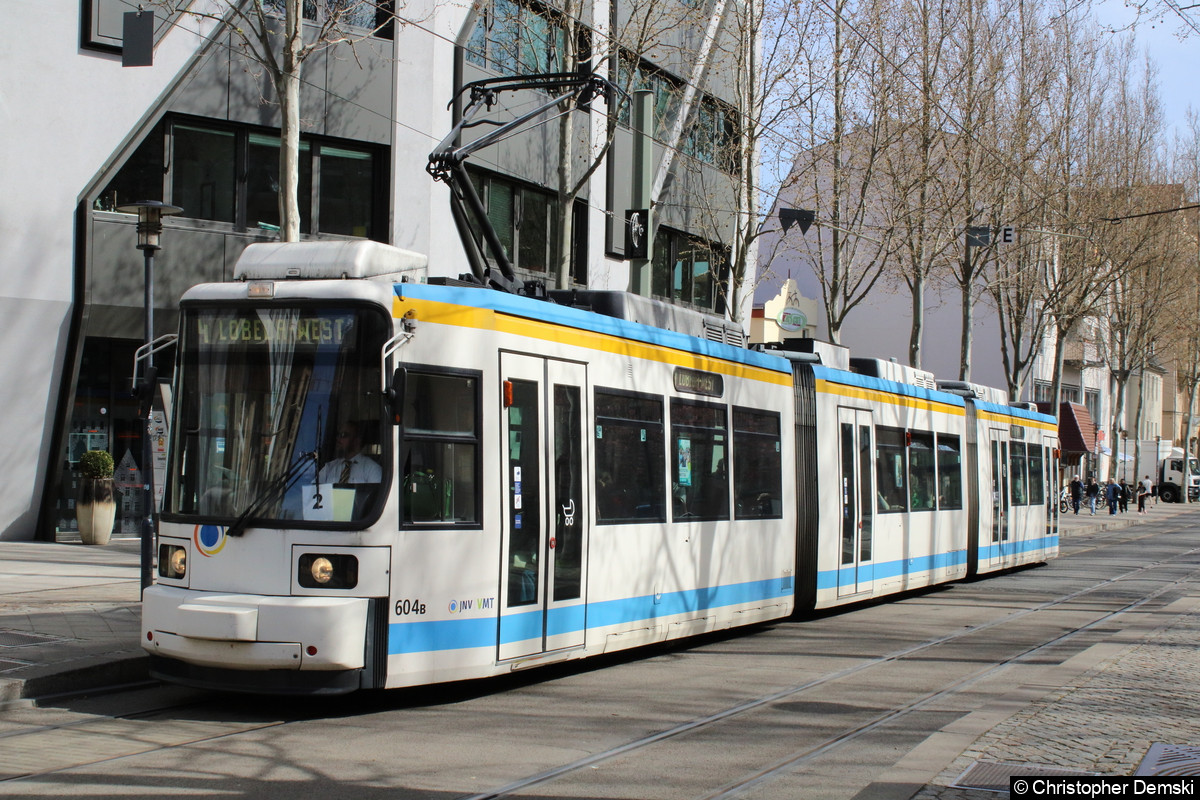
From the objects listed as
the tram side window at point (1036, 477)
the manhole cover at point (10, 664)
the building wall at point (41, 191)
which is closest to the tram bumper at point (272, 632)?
the manhole cover at point (10, 664)

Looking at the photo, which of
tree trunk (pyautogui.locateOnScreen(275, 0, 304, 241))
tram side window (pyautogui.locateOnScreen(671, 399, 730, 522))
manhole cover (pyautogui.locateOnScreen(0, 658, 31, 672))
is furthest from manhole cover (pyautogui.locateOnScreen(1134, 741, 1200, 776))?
tree trunk (pyautogui.locateOnScreen(275, 0, 304, 241))

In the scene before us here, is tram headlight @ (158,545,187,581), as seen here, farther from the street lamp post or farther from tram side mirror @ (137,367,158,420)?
tram side mirror @ (137,367,158,420)

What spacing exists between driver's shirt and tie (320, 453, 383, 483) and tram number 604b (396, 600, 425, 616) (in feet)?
2.72

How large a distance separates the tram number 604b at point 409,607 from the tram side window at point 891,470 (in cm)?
921

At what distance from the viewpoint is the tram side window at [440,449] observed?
8.19 metres

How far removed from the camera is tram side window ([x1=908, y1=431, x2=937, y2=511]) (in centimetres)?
1727

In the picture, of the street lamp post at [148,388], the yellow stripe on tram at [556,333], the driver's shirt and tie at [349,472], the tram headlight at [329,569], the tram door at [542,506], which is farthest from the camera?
the street lamp post at [148,388]

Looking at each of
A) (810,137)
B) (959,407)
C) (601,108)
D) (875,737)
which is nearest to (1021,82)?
(810,137)

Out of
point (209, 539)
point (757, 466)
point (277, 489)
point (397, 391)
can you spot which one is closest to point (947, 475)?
point (757, 466)

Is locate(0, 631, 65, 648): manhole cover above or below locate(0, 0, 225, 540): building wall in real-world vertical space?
below

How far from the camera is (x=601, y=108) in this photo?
25.8 meters

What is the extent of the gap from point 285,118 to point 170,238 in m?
6.14

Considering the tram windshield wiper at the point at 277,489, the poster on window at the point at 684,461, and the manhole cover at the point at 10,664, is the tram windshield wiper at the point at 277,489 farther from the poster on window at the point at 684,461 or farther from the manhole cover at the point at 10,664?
the poster on window at the point at 684,461

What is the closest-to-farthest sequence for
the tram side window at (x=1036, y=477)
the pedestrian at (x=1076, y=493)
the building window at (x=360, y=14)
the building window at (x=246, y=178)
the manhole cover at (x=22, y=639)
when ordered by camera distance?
1. the manhole cover at (x=22, y=639)
2. the building window at (x=360, y=14)
3. the building window at (x=246, y=178)
4. the tram side window at (x=1036, y=477)
5. the pedestrian at (x=1076, y=493)
